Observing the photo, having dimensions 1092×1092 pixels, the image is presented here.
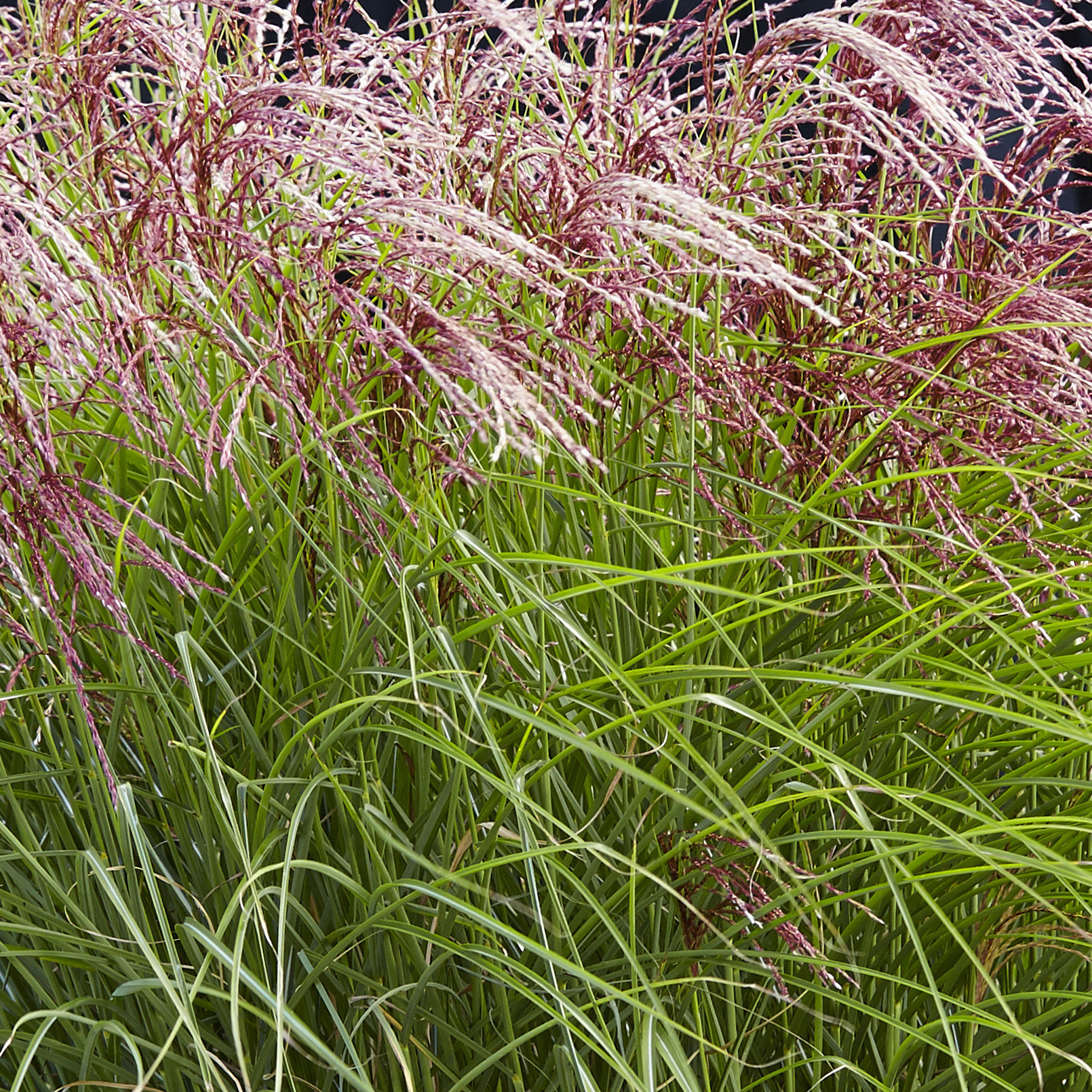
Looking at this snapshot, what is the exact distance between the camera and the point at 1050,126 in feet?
2.70

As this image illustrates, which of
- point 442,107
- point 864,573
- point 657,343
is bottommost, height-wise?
point 864,573

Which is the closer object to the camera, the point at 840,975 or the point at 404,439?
the point at 840,975

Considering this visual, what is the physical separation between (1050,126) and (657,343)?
32cm

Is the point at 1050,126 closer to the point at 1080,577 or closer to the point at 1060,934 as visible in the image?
the point at 1080,577

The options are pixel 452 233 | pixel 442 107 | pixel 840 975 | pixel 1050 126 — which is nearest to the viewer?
pixel 452 233

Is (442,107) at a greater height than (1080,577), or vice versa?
(442,107)

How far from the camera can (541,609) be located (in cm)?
64

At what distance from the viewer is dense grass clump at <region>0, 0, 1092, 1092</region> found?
616 millimetres

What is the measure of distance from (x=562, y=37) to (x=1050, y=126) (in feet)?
1.67

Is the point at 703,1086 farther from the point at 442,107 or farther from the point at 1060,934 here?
the point at 442,107

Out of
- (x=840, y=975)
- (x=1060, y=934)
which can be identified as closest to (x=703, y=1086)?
(x=840, y=975)

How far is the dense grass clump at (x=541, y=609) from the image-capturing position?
0.62 m

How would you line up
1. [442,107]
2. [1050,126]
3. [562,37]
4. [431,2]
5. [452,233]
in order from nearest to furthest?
1. [452,233]
2. [1050,126]
3. [442,107]
4. [431,2]
5. [562,37]

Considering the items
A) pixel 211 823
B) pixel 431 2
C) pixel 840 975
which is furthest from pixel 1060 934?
pixel 431 2
